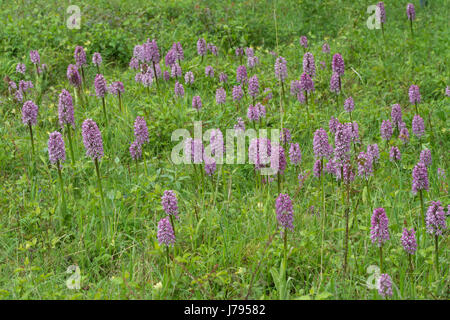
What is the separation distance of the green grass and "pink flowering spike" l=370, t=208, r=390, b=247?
0.29 m

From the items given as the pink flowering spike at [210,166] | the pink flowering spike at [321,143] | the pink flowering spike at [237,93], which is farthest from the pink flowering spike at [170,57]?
the pink flowering spike at [321,143]

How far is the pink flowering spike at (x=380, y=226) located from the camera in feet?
10.1

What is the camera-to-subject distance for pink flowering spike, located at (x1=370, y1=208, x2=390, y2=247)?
308 centimetres

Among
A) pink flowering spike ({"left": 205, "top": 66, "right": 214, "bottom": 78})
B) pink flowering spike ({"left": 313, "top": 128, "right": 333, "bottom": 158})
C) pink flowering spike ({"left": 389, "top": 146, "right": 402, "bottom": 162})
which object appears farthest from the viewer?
pink flowering spike ({"left": 205, "top": 66, "right": 214, "bottom": 78})

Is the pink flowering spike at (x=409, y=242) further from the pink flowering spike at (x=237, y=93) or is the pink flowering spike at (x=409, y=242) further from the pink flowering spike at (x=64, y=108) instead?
the pink flowering spike at (x=237, y=93)

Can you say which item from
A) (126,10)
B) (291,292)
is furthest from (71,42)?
(291,292)

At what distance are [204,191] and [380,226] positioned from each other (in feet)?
Answer: 5.19

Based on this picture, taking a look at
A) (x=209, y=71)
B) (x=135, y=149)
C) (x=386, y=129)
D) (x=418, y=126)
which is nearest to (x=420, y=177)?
(x=386, y=129)

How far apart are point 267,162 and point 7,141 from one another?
2752 millimetres

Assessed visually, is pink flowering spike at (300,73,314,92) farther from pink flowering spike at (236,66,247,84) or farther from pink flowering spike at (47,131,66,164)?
pink flowering spike at (47,131,66,164)

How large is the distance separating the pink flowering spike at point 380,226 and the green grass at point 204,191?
29cm

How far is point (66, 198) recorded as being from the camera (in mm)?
4324

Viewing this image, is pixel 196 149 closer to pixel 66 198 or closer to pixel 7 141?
pixel 66 198

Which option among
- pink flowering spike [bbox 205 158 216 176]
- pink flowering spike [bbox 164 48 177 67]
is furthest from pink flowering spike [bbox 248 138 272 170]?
pink flowering spike [bbox 164 48 177 67]
